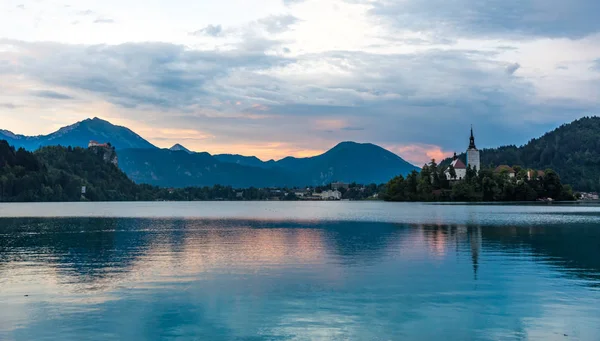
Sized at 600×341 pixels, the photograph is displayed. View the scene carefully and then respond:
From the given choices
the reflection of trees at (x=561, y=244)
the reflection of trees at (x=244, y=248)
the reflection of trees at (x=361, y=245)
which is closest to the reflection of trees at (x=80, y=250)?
the reflection of trees at (x=244, y=248)

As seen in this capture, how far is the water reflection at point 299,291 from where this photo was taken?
22.8m

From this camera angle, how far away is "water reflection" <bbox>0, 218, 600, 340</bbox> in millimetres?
22812

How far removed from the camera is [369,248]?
53312 millimetres

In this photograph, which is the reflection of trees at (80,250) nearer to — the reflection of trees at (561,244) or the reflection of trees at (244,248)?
the reflection of trees at (244,248)

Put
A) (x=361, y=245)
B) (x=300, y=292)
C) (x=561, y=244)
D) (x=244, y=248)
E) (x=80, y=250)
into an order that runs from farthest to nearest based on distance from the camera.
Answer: (x=561, y=244), (x=361, y=245), (x=244, y=248), (x=80, y=250), (x=300, y=292)

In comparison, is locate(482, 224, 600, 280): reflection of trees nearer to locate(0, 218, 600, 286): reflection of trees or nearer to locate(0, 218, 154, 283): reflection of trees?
locate(0, 218, 600, 286): reflection of trees

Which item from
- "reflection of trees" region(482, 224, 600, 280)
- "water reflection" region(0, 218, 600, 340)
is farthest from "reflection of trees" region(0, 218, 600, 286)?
"water reflection" region(0, 218, 600, 340)

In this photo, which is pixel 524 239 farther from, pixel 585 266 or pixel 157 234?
pixel 157 234

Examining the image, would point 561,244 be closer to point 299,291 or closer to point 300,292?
point 299,291

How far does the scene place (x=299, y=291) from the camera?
30.6 metres

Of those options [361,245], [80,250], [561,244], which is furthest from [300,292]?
[561,244]

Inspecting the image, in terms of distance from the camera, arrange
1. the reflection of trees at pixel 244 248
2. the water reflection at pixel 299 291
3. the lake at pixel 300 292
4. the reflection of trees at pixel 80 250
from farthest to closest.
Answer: the reflection of trees at pixel 244 248 → the reflection of trees at pixel 80 250 → the water reflection at pixel 299 291 → the lake at pixel 300 292

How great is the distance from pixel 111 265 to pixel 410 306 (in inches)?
910

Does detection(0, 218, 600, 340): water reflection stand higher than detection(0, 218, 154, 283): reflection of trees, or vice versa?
detection(0, 218, 154, 283): reflection of trees
